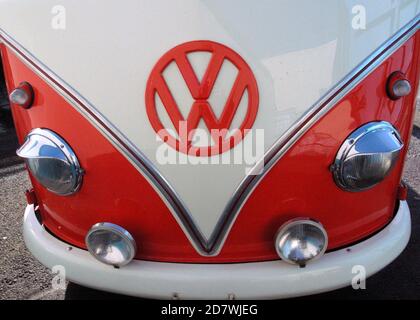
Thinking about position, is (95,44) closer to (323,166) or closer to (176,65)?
(176,65)

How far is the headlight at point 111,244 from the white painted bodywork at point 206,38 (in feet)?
0.82

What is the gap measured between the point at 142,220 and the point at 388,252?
3.13 ft

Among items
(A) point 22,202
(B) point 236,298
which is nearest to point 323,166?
(B) point 236,298

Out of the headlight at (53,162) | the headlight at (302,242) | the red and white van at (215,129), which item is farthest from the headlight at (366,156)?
the headlight at (53,162)

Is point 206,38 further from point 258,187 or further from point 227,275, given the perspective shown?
point 227,275

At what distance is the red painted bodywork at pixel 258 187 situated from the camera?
4.92 ft

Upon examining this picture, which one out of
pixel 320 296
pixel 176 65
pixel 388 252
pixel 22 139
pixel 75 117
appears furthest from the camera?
pixel 320 296

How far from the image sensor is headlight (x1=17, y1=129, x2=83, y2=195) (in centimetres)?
152

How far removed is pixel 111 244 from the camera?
1523 mm

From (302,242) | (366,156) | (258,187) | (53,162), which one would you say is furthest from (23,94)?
(366,156)

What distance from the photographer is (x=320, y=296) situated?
2.12 m

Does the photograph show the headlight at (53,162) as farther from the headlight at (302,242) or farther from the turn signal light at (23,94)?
the headlight at (302,242)

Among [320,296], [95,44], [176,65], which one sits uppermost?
[95,44]

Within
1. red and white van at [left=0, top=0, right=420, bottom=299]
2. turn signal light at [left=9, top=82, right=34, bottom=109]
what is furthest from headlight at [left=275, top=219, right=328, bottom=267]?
turn signal light at [left=9, top=82, right=34, bottom=109]
